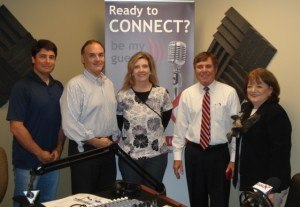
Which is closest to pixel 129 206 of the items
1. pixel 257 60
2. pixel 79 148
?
pixel 79 148

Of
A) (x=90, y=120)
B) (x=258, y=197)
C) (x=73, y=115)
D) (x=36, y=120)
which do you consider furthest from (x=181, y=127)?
(x=258, y=197)

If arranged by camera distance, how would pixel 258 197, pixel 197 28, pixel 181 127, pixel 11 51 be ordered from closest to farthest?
1. pixel 258 197
2. pixel 181 127
3. pixel 11 51
4. pixel 197 28

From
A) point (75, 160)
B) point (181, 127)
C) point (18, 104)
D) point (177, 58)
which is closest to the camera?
point (75, 160)

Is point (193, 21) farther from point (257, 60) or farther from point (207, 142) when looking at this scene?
point (207, 142)

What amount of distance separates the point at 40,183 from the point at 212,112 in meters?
1.40

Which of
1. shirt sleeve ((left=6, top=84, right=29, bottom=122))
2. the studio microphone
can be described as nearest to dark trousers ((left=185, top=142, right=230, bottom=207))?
shirt sleeve ((left=6, top=84, right=29, bottom=122))

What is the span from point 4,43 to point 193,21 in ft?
5.61

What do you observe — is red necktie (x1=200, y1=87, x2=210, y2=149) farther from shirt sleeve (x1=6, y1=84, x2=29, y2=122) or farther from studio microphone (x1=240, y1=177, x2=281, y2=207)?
studio microphone (x1=240, y1=177, x2=281, y2=207)

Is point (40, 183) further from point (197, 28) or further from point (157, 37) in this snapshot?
point (197, 28)

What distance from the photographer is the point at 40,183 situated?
2.94m

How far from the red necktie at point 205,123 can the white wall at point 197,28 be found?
0.63 metres

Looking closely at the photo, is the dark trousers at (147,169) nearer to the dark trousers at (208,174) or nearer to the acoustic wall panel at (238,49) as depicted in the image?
the dark trousers at (208,174)

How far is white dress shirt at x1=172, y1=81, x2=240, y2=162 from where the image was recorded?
301 centimetres

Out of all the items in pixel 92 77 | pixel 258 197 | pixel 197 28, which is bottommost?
pixel 258 197
